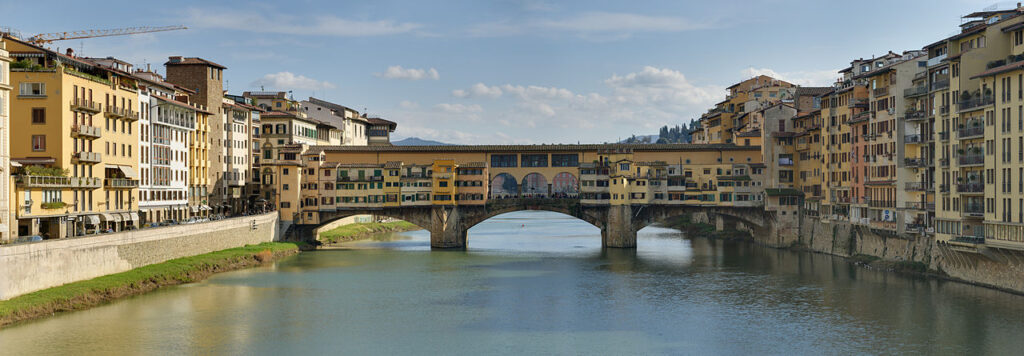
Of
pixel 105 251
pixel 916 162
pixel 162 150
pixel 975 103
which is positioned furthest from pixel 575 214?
pixel 105 251

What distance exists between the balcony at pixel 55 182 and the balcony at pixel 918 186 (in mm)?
48204

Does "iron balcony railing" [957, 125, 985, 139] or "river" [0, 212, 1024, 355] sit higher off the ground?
"iron balcony railing" [957, 125, 985, 139]

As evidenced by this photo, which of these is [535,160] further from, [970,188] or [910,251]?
[970,188]

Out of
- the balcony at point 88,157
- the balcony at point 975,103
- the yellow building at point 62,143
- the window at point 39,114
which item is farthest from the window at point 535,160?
the window at point 39,114

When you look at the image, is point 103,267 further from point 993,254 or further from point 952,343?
point 993,254

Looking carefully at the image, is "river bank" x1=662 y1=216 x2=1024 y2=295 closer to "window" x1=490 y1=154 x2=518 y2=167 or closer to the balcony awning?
"window" x1=490 y1=154 x2=518 y2=167

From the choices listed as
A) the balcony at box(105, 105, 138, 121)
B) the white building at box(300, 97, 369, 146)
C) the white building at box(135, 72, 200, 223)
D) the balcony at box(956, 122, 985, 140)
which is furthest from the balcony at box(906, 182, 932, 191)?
the white building at box(300, 97, 369, 146)

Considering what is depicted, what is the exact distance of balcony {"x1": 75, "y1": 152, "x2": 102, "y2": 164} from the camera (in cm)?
5302

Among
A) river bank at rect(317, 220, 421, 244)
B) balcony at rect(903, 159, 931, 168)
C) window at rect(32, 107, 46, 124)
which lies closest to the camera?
window at rect(32, 107, 46, 124)

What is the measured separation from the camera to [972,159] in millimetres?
47188

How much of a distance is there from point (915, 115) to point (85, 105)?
159 ft

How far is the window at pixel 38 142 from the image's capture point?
51250mm

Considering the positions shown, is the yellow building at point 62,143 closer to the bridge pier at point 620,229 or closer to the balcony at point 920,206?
the bridge pier at point 620,229

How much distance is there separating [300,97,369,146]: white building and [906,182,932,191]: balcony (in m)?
66.3
